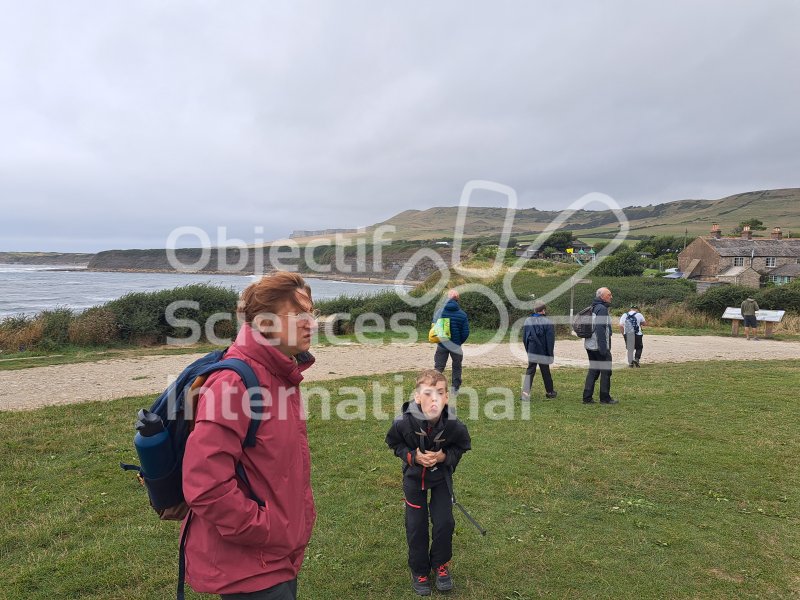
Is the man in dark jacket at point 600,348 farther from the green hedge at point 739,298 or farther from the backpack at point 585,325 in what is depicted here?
the green hedge at point 739,298

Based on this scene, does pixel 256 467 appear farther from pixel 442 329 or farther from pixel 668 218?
pixel 668 218

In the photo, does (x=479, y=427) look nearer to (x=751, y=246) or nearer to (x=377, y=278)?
(x=751, y=246)

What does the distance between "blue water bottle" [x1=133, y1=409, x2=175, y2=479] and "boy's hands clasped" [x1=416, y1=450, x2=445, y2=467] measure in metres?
1.97

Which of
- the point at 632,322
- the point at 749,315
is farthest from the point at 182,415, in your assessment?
the point at 749,315

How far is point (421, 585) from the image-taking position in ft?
12.4

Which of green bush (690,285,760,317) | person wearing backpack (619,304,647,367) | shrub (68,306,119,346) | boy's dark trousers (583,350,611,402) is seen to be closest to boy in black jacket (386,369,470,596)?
boy's dark trousers (583,350,611,402)

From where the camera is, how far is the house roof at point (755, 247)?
62647 millimetres

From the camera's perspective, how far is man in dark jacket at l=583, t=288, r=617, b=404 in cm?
909

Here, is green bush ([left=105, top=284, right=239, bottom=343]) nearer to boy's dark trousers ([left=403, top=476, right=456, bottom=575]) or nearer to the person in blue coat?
the person in blue coat

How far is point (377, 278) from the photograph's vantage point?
3701 inches

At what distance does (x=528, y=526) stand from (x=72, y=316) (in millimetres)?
19432

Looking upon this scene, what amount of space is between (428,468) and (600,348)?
6.34 m

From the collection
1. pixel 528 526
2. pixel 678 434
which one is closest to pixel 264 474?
pixel 528 526

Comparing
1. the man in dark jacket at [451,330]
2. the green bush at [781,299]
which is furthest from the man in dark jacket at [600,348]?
the green bush at [781,299]
